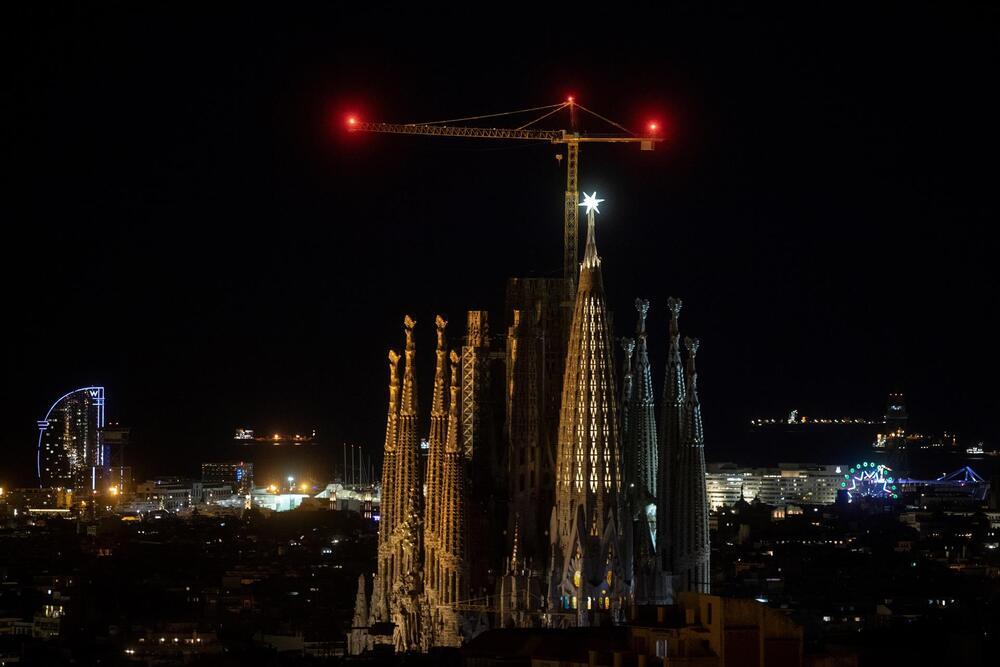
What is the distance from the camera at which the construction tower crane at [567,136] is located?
259ft

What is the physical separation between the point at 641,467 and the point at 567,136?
17.2 metres

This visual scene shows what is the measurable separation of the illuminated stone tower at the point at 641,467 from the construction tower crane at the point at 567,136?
10.6 feet

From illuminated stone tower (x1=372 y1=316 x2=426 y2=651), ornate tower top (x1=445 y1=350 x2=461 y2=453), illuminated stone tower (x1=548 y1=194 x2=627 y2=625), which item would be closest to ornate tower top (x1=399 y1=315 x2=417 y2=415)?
illuminated stone tower (x1=372 y1=316 x2=426 y2=651)

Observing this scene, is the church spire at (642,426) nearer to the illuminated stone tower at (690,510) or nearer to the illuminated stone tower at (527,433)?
the illuminated stone tower at (690,510)

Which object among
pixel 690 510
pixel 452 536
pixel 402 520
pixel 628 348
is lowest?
pixel 452 536

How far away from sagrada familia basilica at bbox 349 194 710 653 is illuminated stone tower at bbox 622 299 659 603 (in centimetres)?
6

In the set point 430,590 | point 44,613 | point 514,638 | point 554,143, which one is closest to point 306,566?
point 44,613

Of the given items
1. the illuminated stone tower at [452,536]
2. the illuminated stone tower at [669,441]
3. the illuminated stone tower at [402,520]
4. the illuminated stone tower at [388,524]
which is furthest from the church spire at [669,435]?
the illuminated stone tower at [388,524]

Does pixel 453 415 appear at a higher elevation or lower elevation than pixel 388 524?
higher

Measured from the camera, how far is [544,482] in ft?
237

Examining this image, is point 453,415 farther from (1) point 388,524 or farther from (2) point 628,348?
(1) point 388,524

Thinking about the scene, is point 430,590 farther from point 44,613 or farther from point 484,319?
point 44,613

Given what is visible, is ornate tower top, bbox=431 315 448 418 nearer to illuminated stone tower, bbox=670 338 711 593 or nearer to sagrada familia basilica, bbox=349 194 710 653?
sagrada familia basilica, bbox=349 194 710 653

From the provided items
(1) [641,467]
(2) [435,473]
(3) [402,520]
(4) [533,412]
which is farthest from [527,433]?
(3) [402,520]
